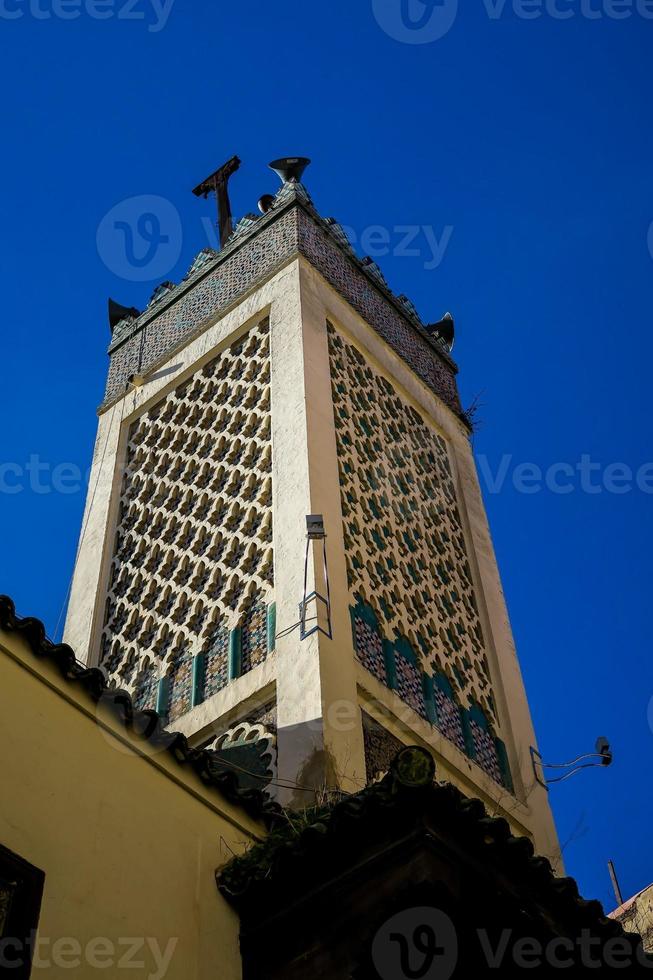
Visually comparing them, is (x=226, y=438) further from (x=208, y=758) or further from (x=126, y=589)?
(x=208, y=758)

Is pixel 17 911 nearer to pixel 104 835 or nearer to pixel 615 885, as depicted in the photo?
pixel 104 835

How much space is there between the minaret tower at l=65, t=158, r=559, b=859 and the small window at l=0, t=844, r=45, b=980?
1680mm

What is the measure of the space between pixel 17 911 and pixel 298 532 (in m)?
2.95

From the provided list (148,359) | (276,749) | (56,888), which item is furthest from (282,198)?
(56,888)

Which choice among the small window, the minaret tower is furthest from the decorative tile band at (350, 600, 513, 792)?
the small window

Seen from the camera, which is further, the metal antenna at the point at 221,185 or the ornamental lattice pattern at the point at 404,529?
the metal antenna at the point at 221,185

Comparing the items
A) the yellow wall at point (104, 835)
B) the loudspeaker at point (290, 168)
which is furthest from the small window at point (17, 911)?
the loudspeaker at point (290, 168)

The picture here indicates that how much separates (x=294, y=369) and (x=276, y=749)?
237cm

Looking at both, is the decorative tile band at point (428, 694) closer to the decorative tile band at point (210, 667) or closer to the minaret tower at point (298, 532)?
the minaret tower at point (298, 532)

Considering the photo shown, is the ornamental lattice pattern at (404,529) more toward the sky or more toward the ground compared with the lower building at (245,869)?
more toward the sky

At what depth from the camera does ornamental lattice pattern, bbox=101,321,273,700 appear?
6.34 metres

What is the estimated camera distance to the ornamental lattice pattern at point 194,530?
20.8 feet

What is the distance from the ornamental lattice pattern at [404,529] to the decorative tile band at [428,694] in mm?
44

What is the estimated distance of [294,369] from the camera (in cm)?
706
